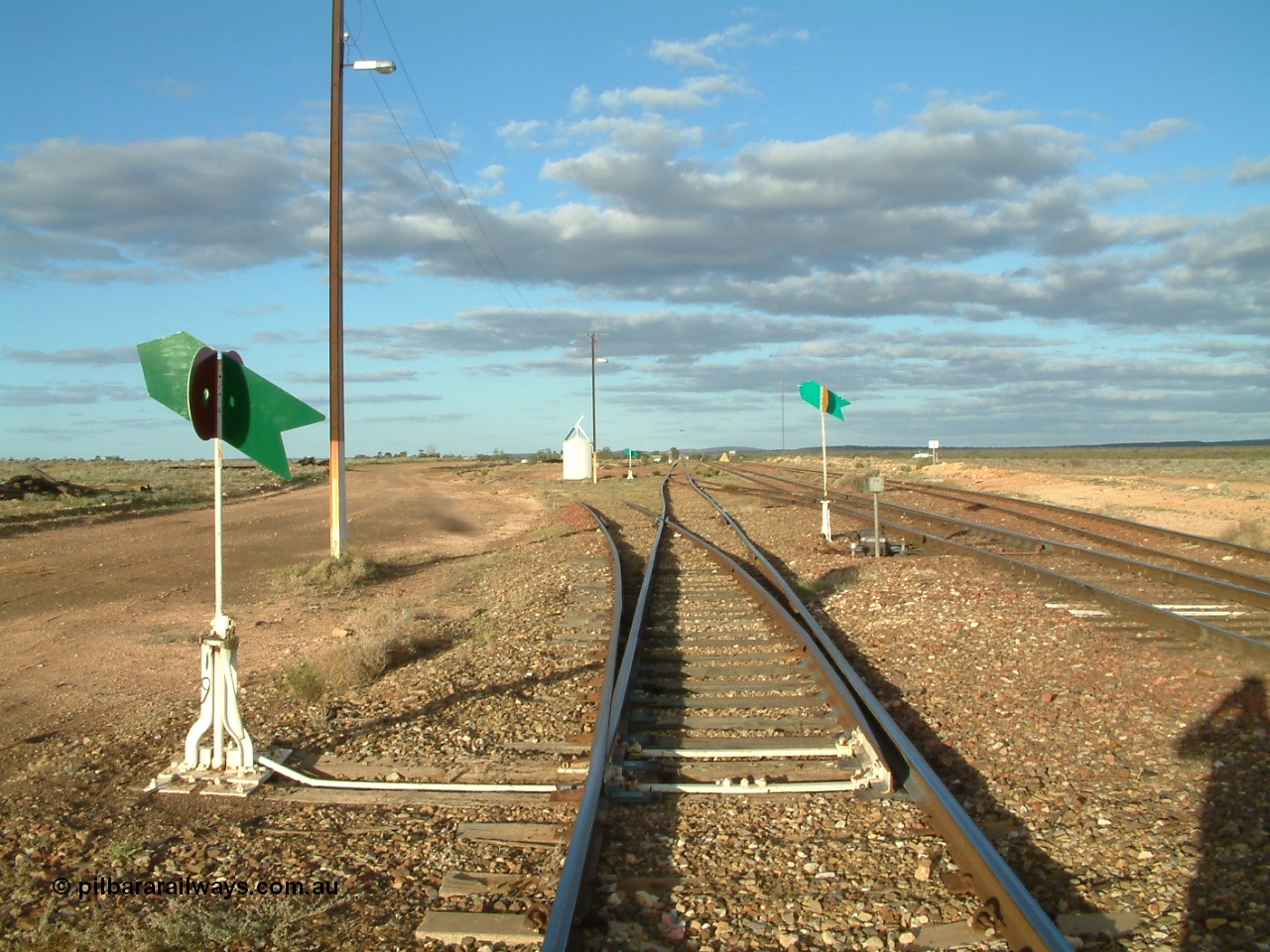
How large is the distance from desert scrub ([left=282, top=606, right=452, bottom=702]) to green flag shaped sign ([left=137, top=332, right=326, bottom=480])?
7.45 ft

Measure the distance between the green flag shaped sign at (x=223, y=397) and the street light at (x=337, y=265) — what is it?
9659 mm

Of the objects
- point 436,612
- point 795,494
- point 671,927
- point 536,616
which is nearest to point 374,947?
point 671,927

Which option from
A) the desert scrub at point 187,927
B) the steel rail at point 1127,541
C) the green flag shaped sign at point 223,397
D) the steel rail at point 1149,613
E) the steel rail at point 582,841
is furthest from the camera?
the steel rail at point 1127,541

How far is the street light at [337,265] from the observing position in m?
15.7

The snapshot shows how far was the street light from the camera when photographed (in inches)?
617

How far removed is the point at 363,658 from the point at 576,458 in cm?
3955

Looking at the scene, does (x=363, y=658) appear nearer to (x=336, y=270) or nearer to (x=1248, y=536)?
(x=336, y=270)

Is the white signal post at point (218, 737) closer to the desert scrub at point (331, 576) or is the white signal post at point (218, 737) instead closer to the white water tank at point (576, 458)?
the desert scrub at point (331, 576)

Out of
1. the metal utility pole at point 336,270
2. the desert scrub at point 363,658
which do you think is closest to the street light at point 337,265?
the metal utility pole at point 336,270

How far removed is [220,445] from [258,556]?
42.8 ft

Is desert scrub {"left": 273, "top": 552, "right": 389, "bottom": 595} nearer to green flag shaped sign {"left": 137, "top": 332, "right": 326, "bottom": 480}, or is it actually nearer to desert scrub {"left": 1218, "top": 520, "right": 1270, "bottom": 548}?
green flag shaped sign {"left": 137, "top": 332, "right": 326, "bottom": 480}

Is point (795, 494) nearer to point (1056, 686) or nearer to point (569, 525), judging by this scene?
point (569, 525)

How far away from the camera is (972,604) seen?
1101 cm

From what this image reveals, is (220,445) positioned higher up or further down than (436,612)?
higher up
